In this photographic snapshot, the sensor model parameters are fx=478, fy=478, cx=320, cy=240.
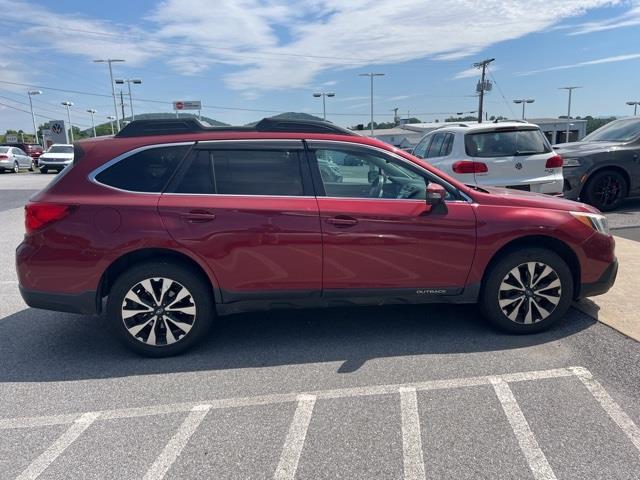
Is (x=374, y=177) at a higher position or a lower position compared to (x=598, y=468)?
higher

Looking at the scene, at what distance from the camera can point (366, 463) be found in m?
2.51

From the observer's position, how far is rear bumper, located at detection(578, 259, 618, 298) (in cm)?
406

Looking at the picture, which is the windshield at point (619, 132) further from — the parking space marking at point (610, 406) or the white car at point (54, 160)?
the white car at point (54, 160)

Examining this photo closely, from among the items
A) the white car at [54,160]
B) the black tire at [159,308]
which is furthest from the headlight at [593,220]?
the white car at [54,160]

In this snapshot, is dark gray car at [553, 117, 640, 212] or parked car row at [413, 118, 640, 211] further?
dark gray car at [553, 117, 640, 212]

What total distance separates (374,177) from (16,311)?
3.84 meters

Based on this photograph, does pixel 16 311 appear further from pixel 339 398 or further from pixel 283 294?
pixel 339 398

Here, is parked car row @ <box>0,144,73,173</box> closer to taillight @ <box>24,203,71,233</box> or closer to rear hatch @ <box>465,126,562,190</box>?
rear hatch @ <box>465,126,562,190</box>

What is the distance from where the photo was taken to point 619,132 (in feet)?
31.4

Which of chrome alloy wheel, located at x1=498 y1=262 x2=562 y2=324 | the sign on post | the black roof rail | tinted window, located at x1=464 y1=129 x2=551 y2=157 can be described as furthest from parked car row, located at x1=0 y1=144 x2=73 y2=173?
chrome alloy wheel, located at x1=498 y1=262 x2=562 y2=324

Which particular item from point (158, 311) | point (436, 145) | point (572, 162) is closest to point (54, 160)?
point (436, 145)

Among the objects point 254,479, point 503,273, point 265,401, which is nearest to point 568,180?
point 503,273

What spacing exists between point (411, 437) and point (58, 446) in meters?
2.01

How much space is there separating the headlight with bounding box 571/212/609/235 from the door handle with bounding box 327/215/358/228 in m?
1.90
